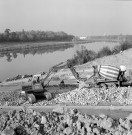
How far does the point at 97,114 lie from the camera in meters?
6.87

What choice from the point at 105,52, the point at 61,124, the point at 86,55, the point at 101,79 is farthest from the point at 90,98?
the point at 105,52

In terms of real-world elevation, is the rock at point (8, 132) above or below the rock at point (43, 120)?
below

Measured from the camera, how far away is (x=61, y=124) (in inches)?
Result: 238

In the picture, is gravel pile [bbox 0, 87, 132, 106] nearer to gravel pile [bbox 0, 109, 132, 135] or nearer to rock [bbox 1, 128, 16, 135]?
gravel pile [bbox 0, 109, 132, 135]

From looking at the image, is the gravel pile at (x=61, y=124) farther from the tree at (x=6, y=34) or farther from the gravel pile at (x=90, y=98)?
the tree at (x=6, y=34)

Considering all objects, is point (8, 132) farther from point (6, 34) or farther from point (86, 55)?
point (6, 34)

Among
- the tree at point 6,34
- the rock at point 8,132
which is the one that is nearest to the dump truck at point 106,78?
the rock at point 8,132

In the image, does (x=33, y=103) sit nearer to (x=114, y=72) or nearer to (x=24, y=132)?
(x=24, y=132)

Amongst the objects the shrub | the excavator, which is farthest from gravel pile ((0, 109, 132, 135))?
the shrub

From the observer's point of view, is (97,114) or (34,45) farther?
(34,45)

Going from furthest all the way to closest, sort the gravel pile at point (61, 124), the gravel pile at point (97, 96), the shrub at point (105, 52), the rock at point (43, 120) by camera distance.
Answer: the shrub at point (105, 52)
the gravel pile at point (97, 96)
the rock at point (43, 120)
the gravel pile at point (61, 124)

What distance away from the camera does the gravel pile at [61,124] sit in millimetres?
5789

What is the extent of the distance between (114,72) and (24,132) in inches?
161

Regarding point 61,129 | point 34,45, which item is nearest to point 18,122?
point 61,129
